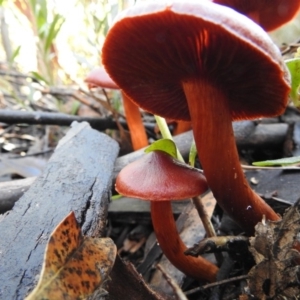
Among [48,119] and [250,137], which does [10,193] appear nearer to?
[48,119]

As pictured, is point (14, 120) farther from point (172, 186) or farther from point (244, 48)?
point (244, 48)

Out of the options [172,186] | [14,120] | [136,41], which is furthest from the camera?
[14,120]

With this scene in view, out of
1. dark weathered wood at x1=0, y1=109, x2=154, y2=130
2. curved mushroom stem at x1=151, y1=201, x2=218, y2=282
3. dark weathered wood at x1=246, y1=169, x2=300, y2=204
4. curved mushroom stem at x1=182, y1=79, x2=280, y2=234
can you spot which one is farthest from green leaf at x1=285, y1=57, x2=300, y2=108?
dark weathered wood at x1=0, y1=109, x2=154, y2=130

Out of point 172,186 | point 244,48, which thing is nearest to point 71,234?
point 172,186

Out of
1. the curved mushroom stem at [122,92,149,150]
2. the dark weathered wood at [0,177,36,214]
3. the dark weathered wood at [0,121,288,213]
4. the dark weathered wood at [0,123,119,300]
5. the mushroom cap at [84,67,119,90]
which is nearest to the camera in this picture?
the dark weathered wood at [0,123,119,300]

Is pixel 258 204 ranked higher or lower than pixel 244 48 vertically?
lower

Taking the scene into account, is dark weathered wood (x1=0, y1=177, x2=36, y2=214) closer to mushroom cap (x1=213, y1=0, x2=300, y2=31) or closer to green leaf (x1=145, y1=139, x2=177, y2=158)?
green leaf (x1=145, y1=139, x2=177, y2=158)

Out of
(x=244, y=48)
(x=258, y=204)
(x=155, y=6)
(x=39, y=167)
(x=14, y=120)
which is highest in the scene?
(x=155, y=6)
